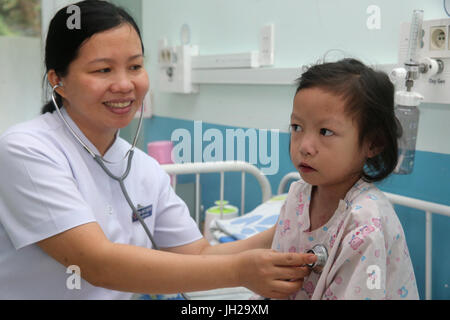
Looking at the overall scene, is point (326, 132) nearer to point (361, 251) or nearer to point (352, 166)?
point (352, 166)

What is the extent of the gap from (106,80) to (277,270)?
53cm

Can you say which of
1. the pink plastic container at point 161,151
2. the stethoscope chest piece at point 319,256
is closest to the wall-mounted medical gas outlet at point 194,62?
the pink plastic container at point 161,151

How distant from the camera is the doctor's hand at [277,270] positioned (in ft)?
2.57

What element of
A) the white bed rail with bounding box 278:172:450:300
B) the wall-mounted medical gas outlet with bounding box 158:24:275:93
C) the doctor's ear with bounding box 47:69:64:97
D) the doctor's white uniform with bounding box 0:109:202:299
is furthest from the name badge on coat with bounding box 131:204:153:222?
the wall-mounted medical gas outlet with bounding box 158:24:275:93

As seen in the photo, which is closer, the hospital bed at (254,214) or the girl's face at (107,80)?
the girl's face at (107,80)

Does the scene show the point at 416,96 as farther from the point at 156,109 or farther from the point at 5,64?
the point at 5,64

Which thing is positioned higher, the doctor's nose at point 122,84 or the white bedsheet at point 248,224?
the doctor's nose at point 122,84

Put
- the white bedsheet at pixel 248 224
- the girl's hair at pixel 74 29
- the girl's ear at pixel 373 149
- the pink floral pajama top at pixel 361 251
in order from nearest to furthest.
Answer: the pink floral pajama top at pixel 361 251
the girl's ear at pixel 373 149
the girl's hair at pixel 74 29
the white bedsheet at pixel 248 224

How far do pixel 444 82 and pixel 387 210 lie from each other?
1.71ft

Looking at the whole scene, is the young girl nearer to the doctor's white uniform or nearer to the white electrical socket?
the doctor's white uniform

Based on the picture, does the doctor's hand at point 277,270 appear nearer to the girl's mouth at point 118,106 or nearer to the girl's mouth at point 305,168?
the girl's mouth at point 305,168

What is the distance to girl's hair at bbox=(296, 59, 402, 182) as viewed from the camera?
2.67 feet

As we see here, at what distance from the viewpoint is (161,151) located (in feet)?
7.47

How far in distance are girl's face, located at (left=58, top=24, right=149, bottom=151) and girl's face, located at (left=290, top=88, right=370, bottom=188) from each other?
0.39 metres
